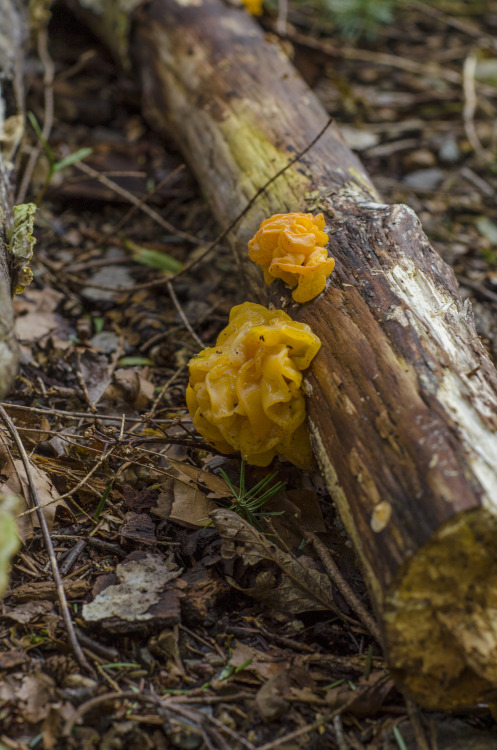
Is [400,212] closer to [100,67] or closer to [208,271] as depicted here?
[208,271]

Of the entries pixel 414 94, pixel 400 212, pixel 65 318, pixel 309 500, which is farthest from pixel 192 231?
pixel 414 94

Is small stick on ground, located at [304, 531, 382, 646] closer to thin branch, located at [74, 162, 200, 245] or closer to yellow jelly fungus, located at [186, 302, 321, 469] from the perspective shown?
yellow jelly fungus, located at [186, 302, 321, 469]

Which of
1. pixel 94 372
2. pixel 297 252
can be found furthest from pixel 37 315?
pixel 297 252

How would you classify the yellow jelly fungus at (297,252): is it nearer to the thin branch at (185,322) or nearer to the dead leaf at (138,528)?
the thin branch at (185,322)

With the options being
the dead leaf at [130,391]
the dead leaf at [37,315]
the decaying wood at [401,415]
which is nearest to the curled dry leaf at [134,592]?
the decaying wood at [401,415]

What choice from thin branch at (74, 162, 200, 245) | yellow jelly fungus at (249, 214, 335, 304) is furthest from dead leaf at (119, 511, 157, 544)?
thin branch at (74, 162, 200, 245)

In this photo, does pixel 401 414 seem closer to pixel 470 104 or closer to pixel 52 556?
pixel 52 556
